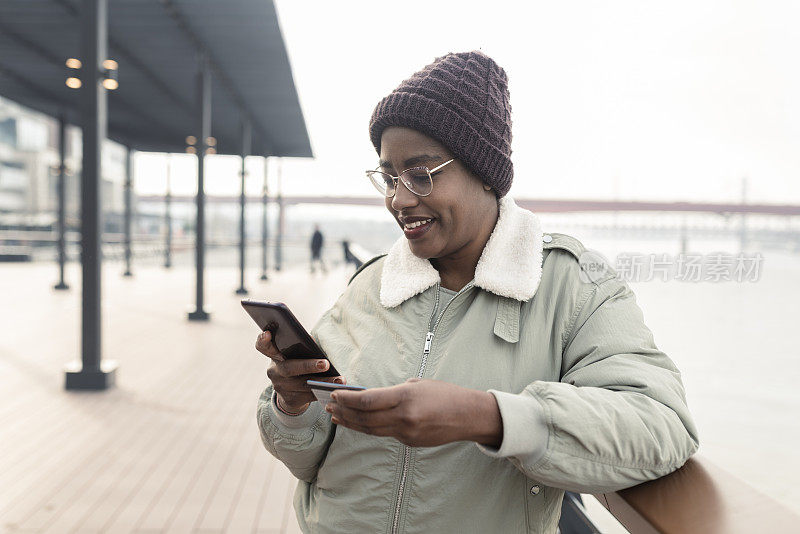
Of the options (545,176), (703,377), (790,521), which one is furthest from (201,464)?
(703,377)

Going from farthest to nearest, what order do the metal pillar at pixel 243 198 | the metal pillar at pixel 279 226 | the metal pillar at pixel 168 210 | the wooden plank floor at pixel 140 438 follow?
1. the metal pillar at pixel 279 226
2. the metal pillar at pixel 168 210
3. the metal pillar at pixel 243 198
4. the wooden plank floor at pixel 140 438

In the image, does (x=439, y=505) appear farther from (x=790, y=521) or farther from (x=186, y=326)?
(x=186, y=326)

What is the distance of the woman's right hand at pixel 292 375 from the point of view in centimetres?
96

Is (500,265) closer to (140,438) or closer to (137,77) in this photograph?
(140,438)

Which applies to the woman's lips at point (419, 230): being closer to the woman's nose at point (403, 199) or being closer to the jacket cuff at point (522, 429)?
the woman's nose at point (403, 199)

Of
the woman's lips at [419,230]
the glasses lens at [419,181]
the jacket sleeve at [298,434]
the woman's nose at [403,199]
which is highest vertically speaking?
the glasses lens at [419,181]

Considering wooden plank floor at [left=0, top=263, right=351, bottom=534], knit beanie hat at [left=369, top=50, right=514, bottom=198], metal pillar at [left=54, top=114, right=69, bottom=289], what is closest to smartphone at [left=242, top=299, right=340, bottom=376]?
knit beanie hat at [left=369, top=50, right=514, bottom=198]

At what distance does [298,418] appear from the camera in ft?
3.63

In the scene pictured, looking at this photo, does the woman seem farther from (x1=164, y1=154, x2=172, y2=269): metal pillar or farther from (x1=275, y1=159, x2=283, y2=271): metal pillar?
(x1=164, y1=154, x2=172, y2=269): metal pillar

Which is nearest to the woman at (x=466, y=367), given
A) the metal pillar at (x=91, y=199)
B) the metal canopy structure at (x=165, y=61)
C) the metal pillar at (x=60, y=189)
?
the metal pillar at (x=91, y=199)

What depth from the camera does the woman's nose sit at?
1105mm

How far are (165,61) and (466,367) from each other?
771 centimetres

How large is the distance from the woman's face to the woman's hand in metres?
0.42

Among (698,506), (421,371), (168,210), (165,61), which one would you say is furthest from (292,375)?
(168,210)
